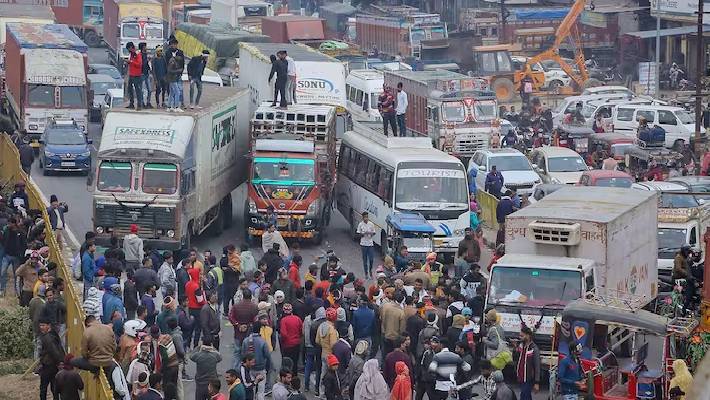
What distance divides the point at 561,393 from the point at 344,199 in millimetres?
18137

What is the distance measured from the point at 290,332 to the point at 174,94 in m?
12.8

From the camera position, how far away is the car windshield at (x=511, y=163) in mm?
41031

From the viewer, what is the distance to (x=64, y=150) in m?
43.8

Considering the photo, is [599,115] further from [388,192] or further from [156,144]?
[156,144]

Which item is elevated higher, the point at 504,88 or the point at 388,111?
the point at 388,111

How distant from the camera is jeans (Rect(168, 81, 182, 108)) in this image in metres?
33.9

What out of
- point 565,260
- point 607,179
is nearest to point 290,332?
point 565,260

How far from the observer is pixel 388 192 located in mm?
34094

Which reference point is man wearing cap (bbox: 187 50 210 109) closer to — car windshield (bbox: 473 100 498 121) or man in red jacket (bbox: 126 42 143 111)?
man in red jacket (bbox: 126 42 143 111)

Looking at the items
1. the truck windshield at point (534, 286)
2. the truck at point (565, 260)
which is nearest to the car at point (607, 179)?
the truck at point (565, 260)

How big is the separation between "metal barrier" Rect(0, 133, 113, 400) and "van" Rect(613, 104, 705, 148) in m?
20.8

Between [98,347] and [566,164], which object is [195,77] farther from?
[98,347]

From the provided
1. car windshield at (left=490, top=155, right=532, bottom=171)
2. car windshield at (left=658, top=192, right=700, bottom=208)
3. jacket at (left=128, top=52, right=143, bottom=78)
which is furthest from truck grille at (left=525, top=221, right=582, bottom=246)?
car windshield at (left=490, top=155, right=532, bottom=171)

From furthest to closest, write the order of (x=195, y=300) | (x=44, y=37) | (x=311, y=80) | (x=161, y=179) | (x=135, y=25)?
1. (x=135, y=25)
2. (x=44, y=37)
3. (x=311, y=80)
4. (x=161, y=179)
5. (x=195, y=300)
